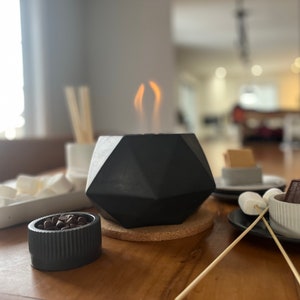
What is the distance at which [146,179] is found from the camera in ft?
1.16

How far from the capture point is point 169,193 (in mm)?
359

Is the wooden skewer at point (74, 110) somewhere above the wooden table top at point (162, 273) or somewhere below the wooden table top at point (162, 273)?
above

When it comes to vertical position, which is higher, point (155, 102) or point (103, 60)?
point (103, 60)

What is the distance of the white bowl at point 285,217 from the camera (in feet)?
1.09

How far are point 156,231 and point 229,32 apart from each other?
5.50 metres

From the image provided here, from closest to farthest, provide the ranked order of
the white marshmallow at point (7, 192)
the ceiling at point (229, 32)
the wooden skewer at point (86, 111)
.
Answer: the white marshmallow at point (7, 192) → the wooden skewer at point (86, 111) → the ceiling at point (229, 32)

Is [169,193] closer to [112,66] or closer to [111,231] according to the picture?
[111,231]

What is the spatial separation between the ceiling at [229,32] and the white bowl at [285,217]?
3.81 m

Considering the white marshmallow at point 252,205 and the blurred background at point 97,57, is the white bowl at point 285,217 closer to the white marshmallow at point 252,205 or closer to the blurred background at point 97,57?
the white marshmallow at point 252,205

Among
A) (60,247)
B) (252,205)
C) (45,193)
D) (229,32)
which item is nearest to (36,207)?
(45,193)

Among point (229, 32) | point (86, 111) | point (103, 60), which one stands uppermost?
point (229, 32)

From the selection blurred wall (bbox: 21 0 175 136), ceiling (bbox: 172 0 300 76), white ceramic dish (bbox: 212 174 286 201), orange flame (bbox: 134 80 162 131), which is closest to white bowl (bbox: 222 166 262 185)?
white ceramic dish (bbox: 212 174 286 201)

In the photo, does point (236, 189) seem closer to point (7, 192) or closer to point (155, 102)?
point (155, 102)

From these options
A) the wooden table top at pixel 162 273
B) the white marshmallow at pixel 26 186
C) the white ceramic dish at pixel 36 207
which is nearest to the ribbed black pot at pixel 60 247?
the wooden table top at pixel 162 273
